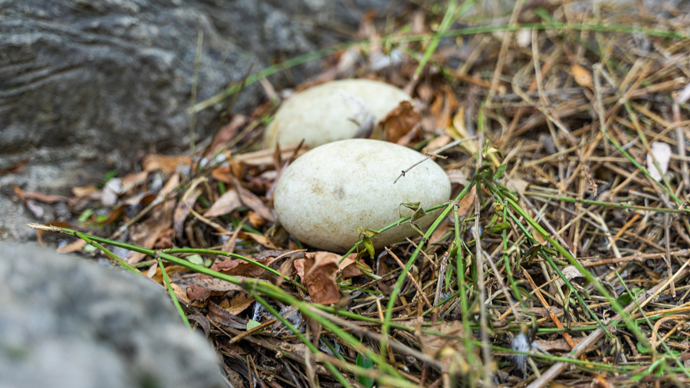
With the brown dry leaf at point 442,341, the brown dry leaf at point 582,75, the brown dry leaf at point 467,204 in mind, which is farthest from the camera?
the brown dry leaf at point 582,75

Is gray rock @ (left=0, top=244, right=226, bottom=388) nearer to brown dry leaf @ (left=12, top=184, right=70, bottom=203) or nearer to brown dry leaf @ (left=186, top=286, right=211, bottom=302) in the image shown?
brown dry leaf @ (left=186, top=286, right=211, bottom=302)

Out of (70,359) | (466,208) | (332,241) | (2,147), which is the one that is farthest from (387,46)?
(70,359)

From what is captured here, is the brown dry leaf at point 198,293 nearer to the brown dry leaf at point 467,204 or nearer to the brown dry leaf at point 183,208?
the brown dry leaf at point 183,208

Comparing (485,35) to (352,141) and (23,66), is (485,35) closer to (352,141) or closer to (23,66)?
(352,141)

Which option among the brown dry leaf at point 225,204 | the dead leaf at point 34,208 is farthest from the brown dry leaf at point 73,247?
the brown dry leaf at point 225,204

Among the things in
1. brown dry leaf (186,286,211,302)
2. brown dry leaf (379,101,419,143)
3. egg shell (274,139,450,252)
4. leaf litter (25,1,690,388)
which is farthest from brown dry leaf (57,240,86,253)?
brown dry leaf (379,101,419,143)

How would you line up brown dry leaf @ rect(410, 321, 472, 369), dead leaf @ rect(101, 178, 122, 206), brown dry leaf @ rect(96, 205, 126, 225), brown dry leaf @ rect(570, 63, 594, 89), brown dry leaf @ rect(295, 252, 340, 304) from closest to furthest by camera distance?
1. brown dry leaf @ rect(410, 321, 472, 369)
2. brown dry leaf @ rect(295, 252, 340, 304)
3. brown dry leaf @ rect(96, 205, 126, 225)
4. dead leaf @ rect(101, 178, 122, 206)
5. brown dry leaf @ rect(570, 63, 594, 89)
